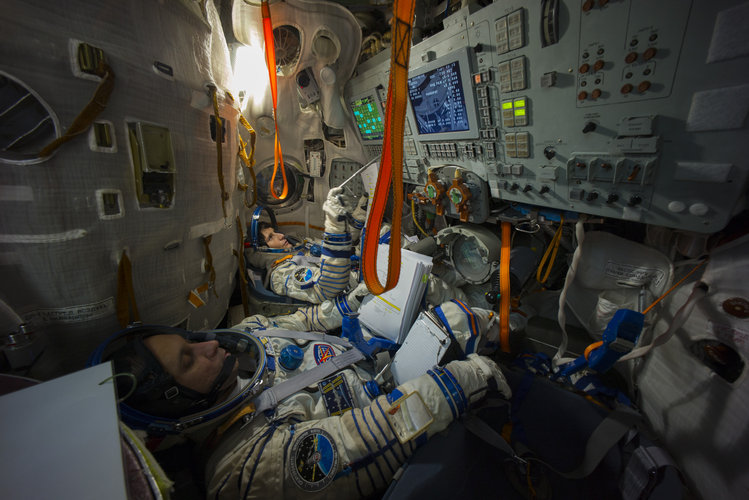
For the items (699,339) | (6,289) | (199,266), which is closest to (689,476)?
(699,339)

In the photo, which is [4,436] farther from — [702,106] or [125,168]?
[702,106]

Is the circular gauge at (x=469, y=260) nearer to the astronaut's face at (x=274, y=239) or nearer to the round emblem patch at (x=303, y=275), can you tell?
the round emblem patch at (x=303, y=275)

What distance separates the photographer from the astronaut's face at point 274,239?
3.31 m

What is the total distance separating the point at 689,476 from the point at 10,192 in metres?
2.73

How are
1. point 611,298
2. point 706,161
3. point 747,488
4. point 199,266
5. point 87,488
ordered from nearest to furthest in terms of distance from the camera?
point 87,488 < point 747,488 < point 706,161 < point 611,298 < point 199,266

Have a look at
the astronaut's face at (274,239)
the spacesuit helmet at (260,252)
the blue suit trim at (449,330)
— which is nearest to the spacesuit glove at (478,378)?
the blue suit trim at (449,330)

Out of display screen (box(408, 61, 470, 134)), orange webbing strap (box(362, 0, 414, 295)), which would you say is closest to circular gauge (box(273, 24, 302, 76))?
display screen (box(408, 61, 470, 134))

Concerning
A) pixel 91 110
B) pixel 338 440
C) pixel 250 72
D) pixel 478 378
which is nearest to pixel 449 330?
pixel 478 378

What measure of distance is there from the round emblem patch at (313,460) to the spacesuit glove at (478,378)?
636 millimetres

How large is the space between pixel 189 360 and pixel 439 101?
6.68 feet

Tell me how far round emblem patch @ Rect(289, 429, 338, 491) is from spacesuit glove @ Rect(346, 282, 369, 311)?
3.37 ft

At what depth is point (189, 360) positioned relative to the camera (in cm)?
123

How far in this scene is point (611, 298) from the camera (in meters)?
1.57

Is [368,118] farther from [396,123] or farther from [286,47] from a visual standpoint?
[396,123]
